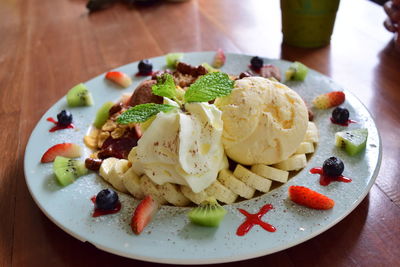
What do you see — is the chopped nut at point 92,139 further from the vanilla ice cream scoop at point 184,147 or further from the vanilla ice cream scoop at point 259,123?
the vanilla ice cream scoop at point 259,123

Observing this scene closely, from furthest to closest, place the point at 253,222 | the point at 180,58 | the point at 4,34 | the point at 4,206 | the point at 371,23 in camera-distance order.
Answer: the point at 4,34
the point at 371,23
the point at 180,58
the point at 4,206
the point at 253,222

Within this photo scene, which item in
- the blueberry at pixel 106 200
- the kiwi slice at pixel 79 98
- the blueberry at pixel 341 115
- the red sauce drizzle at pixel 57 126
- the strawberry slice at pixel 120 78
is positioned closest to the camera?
the blueberry at pixel 106 200

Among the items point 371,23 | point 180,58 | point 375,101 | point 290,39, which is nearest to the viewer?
point 375,101

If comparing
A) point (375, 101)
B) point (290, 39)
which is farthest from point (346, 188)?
point (290, 39)

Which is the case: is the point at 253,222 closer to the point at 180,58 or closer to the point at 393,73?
the point at 180,58

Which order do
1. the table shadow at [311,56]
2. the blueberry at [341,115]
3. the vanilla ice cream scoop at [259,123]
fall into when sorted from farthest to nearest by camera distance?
1. the table shadow at [311,56]
2. the blueberry at [341,115]
3. the vanilla ice cream scoop at [259,123]

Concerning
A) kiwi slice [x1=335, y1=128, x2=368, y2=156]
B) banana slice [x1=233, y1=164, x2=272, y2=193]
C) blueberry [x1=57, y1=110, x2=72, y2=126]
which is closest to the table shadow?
kiwi slice [x1=335, y1=128, x2=368, y2=156]

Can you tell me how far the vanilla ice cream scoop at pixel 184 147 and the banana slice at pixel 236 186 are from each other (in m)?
0.04

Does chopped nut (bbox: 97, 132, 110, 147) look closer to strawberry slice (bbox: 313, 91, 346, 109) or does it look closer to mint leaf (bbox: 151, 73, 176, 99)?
mint leaf (bbox: 151, 73, 176, 99)

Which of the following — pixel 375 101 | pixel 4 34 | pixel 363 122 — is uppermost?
pixel 363 122

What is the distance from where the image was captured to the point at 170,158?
1235 millimetres

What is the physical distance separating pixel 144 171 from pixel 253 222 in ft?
1.29

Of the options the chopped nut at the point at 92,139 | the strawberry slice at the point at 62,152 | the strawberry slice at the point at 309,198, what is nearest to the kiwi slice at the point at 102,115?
the chopped nut at the point at 92,139

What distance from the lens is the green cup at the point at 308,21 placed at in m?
2.21
